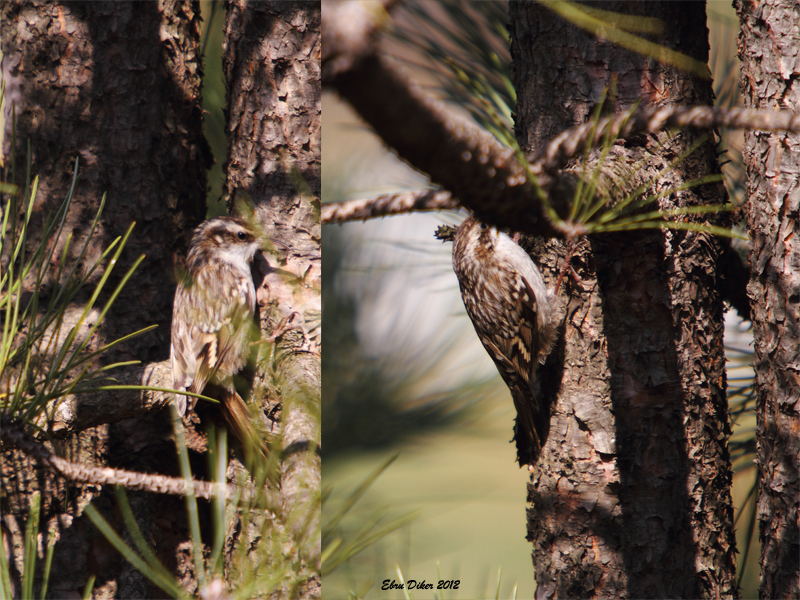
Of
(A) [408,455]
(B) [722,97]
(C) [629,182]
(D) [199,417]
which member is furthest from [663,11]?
(D) [199,417]

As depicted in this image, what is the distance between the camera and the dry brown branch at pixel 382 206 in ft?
1.98

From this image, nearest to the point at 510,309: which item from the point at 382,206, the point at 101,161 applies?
the point at 382,206

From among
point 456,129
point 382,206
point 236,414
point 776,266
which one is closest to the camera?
point 456,129

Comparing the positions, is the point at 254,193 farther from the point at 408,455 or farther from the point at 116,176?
the point at 408,455

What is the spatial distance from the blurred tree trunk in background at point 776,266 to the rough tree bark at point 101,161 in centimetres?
97

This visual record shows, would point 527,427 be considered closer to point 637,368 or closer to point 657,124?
point 637,368

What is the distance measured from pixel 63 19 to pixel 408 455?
104 cm

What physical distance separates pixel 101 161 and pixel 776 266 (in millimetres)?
1099

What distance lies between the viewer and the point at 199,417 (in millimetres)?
1061

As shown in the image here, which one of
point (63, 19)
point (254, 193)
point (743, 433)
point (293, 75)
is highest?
point (63, 19)

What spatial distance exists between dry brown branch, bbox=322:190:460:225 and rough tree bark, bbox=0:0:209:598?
600mm

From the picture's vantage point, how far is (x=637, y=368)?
0.89 metres

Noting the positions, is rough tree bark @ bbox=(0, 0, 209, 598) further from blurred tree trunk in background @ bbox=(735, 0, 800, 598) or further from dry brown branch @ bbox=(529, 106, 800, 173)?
blurred tree trunk in background @ bbox=(735, 0, 800, 598)

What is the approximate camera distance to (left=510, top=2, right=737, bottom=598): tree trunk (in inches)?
33.6
